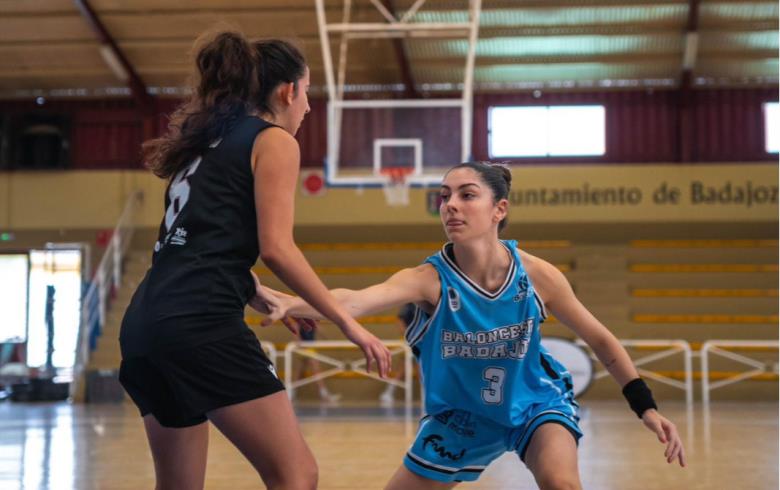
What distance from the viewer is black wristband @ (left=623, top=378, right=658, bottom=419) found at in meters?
3.90

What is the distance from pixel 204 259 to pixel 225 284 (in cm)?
9

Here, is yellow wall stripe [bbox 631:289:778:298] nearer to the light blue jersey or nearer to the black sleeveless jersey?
the light blue jersey

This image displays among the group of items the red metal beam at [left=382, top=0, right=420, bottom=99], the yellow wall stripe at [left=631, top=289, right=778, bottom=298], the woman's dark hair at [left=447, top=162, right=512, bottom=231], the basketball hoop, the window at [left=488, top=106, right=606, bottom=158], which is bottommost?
the yellow wall stripe at [left=631, top=289, right=778, bottom=298]

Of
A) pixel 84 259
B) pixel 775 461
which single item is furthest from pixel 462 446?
pixel 84 259

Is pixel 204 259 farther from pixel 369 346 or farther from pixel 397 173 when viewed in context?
pixel 397 173

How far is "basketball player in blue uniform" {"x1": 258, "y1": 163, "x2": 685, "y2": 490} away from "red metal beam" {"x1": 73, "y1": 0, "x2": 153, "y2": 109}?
595 inches

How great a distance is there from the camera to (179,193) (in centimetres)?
303

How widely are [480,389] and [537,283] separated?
47 centimetres

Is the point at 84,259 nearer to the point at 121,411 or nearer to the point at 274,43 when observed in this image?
the point at 121,411

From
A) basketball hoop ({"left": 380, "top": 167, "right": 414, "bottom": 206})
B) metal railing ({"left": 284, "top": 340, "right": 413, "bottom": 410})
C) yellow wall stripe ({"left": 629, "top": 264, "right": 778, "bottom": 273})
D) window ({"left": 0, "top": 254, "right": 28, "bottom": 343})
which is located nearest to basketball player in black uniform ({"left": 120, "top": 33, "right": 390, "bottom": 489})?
basketball hoop ({"left": 380, "top": 167, "right": 414, "bottom": 206})

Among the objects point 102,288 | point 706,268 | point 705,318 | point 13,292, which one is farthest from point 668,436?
point 13,292

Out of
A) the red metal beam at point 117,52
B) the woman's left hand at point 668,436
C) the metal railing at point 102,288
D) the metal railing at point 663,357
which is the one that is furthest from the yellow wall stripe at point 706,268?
the woman's left hand at point 668,436

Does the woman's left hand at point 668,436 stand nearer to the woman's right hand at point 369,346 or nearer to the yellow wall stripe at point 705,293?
the woman's right hand at point 369,346

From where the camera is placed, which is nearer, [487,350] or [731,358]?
[487,350]
